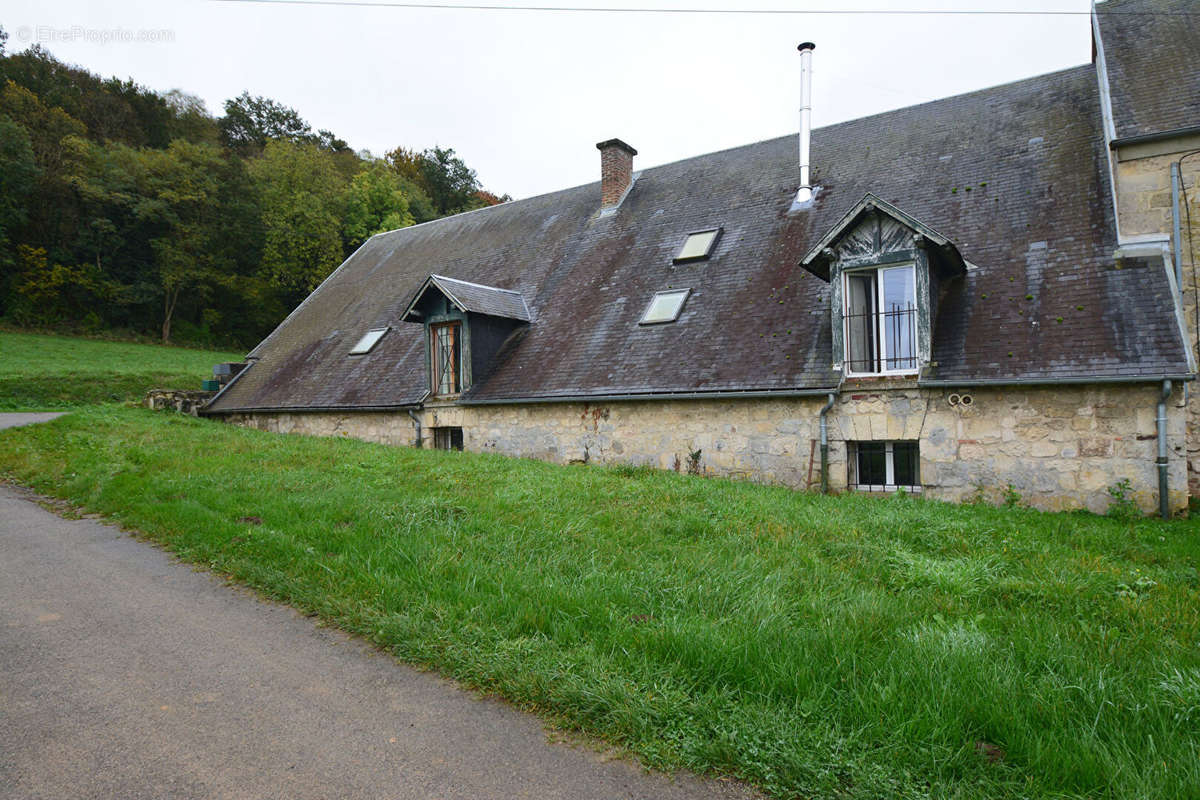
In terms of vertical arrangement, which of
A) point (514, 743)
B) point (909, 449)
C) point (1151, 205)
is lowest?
point (514, 743)

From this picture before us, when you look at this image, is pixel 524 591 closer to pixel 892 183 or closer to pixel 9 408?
pixel 892 183

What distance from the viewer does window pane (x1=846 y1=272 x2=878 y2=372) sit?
976cm

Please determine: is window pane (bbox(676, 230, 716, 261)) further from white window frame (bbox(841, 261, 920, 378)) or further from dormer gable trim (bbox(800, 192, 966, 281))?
white window frame (bbox(841, 261, 920, 378))

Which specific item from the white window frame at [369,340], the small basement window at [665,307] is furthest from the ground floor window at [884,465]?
the white window frame at [369,340]

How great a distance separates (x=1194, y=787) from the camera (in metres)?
2.33

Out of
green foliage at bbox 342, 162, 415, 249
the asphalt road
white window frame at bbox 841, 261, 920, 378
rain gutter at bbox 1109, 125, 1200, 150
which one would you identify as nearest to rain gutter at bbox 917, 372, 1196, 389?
white window frame at bbox 841, 261, 920, 378

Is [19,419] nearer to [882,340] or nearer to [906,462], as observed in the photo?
[882,340]

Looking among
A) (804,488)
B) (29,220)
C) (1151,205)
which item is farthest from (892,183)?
(29,220)

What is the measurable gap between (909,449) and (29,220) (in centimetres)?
4123

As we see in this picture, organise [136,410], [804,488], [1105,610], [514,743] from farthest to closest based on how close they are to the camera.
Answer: [136,410] → [804,488] → [1105,610] → [514,743]

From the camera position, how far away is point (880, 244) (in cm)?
962

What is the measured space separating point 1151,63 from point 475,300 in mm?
12058

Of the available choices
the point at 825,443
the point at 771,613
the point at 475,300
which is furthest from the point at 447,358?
the point at 771,613

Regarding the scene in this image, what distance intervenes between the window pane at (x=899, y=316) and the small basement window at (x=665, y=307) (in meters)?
3.70
